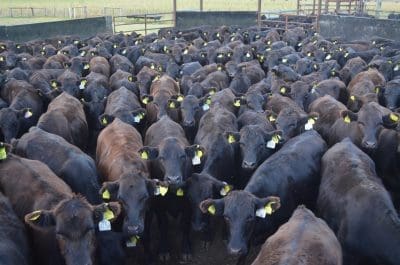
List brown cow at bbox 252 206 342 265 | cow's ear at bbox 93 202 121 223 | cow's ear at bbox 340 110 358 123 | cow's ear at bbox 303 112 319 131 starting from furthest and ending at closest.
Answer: cow's ear at bbox 303 112 319 131, cow's ear at bbox 340 110 358 123, cow's ear at bbox 93 202 121 223, brown cow at bbox 252 206 342 265

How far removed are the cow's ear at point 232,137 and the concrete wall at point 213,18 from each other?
1412cm

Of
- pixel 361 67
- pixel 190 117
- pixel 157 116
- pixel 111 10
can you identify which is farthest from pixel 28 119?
pixel 111 10

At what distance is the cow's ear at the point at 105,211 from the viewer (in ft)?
13.5

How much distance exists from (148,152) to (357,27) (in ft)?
40.8

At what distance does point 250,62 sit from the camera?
451 inches

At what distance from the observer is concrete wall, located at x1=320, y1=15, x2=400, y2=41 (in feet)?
49.5

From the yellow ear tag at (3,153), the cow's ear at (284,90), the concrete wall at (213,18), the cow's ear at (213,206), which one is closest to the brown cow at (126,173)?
the cow's ear at (213,206)

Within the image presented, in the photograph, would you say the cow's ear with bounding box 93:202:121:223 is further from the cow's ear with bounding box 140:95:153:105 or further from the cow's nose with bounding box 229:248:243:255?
the cow's ear with bounding box 140:95:153:105

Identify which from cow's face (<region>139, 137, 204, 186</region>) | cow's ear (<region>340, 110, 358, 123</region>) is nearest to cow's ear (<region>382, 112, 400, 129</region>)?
cow's ear (<region>340, 110, 358, 123</region>)

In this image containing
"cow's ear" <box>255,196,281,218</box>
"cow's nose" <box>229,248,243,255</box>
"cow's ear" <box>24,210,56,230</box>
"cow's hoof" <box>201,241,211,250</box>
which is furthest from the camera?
"cow's hoof" <box>201,241,211,250</box>

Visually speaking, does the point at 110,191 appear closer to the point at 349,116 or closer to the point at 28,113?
the point at 28,113

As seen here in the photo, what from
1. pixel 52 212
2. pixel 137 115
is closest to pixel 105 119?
A: pixel 137 115

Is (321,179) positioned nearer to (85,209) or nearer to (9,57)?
(85,209)

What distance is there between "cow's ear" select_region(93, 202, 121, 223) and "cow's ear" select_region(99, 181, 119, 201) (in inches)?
23.1
